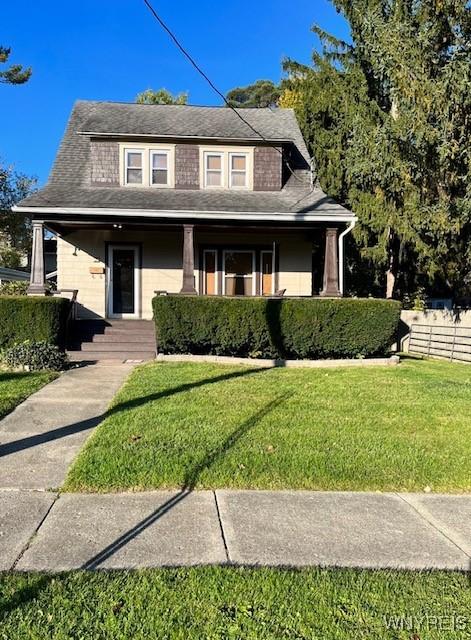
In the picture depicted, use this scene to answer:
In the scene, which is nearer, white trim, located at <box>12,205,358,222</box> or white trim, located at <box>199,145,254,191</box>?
white trim, located at <box>12,205,358,222</box>

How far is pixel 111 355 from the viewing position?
12203 mm

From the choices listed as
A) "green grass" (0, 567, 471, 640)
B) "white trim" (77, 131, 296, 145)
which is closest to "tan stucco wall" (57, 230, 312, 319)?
"white trim" (77, 131, 296, 145)

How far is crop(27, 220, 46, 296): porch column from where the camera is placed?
12.5m

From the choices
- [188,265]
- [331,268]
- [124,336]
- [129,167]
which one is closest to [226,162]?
[129,167]

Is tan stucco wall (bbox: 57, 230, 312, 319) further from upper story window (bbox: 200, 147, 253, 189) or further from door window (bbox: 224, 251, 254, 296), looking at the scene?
upper story window (bbox: 200, 147, 253, 189)

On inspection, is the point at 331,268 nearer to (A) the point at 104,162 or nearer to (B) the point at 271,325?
(B) the point at 271,325

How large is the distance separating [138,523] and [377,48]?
630 inches

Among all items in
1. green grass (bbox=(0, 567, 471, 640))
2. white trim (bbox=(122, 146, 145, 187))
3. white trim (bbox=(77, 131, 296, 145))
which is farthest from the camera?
white trim (bbox=(122, 146, 145, 187))

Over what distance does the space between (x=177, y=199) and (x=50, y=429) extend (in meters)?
9.58

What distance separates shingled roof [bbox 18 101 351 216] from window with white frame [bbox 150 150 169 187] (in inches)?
18.4

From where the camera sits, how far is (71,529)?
11.7ft

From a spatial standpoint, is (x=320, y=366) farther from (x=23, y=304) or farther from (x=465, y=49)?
(x=465, y=49)

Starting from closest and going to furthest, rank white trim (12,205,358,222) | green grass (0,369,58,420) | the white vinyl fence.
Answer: green grass (0,369,58,420)
white trim (12,205,358,222)
the white vinyl fence

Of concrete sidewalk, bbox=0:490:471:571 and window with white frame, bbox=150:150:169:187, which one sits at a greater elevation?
window with white frame, bbox=150:150:169:187
